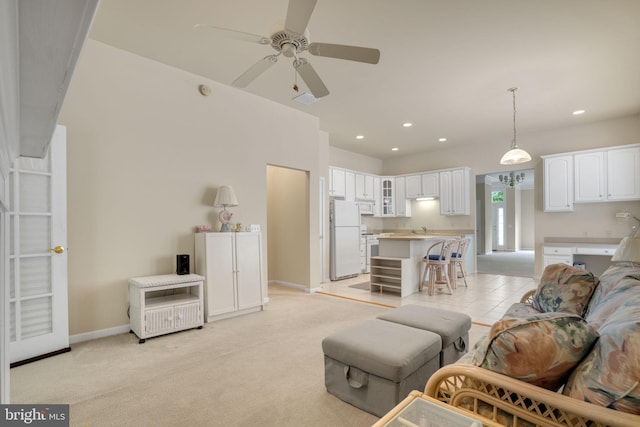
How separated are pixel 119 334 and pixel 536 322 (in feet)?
12.0

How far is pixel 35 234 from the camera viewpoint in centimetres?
267

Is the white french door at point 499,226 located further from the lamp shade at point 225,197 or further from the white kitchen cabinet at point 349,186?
the lamp shade at point 225,197

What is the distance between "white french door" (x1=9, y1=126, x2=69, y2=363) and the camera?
252cm

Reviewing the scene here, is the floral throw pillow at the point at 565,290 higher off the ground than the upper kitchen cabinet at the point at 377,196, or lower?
lower

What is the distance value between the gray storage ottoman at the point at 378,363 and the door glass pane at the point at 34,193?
2.75m

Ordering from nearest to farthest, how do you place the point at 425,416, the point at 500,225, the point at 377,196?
the point at 425,416 < the point at 377,196 < the point at 500,225

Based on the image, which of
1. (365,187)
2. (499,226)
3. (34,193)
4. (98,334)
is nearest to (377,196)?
(365,187)

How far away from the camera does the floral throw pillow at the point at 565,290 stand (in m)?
2.06

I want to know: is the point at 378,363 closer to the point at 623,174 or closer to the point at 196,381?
the point at 196,381

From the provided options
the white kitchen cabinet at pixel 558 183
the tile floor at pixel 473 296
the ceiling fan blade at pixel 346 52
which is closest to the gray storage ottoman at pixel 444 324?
the tile floor at pixel 473 296

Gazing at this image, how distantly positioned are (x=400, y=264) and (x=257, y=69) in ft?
11.9

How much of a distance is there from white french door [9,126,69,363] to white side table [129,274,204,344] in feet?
1.86

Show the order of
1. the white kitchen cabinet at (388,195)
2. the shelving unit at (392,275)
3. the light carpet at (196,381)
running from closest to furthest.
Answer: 1. the light carpet at (196,381)
2. the shelving unit at (392,275)
3. the white kitchen cabinet at (388,195)

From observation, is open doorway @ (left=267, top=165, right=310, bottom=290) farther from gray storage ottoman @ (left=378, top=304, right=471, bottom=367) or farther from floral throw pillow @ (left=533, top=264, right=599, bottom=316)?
floral throw pillow @ (left=533, top=264, right=599, bottom=316)
